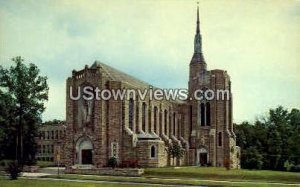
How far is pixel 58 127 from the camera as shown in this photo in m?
37.2

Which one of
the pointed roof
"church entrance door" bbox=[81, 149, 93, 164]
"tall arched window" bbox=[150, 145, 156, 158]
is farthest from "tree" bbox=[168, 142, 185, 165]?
"church entrance door" bbox=[81, 149, 93, 164]

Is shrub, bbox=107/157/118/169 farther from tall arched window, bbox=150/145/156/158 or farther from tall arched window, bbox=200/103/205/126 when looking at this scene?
tall arched window, bbox=200/103/205/126

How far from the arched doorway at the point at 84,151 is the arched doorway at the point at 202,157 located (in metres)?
7.09

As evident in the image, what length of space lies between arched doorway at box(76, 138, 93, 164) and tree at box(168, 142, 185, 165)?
4685 mm

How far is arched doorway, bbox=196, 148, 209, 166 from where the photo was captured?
27142mm

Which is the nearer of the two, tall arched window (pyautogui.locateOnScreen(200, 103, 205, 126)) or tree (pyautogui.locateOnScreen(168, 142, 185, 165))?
tree (pyautogui.locateOnScreen(168, 142, 185, 165))

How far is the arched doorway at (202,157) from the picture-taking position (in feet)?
89.0

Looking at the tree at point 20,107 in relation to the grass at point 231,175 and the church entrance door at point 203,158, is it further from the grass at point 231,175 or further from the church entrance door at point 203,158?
the church entrance door at point 203,158

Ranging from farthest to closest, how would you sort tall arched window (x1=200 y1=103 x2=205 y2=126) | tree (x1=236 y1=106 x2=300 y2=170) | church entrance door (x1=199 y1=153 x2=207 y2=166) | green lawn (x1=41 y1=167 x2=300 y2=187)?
tall arched window (x1=200 y1=103 x2=205 y2=126), church entrance door (x1=199 y1=153 x2=207 y2=166), tree (x1=236 y1=106 x2=300 y2=170), green lawn (x1=41 y1=167 x2=300 y2=187)

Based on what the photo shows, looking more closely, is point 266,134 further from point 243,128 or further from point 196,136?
point 196,136

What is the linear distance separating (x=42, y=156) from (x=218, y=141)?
13806 mm

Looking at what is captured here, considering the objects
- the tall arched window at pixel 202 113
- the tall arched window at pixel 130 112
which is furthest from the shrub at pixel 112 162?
the tall arched window at pixel 202 113

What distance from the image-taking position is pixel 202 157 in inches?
1078

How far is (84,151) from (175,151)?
522 cm
